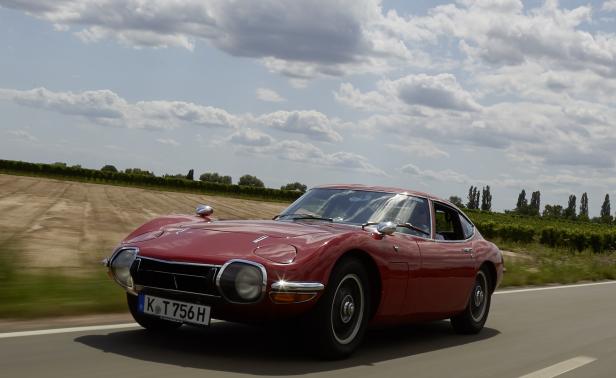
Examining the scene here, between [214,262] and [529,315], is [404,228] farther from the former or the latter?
[529,315]

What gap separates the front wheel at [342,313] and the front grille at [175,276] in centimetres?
75

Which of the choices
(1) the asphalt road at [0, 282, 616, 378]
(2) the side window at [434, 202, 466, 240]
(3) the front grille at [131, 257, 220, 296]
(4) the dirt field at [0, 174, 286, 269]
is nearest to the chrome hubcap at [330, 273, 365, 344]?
(1) the asphalt road at [0, 282, 616, 378]

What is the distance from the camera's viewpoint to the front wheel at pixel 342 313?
18.0 feet

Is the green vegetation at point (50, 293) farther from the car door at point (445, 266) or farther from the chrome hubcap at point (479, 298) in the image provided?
the chrome hubcap at point (479, 298)

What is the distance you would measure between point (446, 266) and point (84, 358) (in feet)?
10.8

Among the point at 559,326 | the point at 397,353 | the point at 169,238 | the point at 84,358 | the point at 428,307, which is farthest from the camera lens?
the point at 559,326

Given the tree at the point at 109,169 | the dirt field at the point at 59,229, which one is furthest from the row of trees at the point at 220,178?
the dirt field at the point at 59,229

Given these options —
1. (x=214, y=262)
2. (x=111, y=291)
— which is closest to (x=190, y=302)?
(x=214, y=262)

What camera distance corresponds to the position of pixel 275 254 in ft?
17.7

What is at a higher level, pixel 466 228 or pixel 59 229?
pixel 466 228

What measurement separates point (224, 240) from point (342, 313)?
98 centimetres

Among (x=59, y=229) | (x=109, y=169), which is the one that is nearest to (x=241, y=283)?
(x=59, y=229)

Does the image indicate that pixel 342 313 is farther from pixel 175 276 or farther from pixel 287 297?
pixel 175 276

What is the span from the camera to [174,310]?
5418 millimetres
